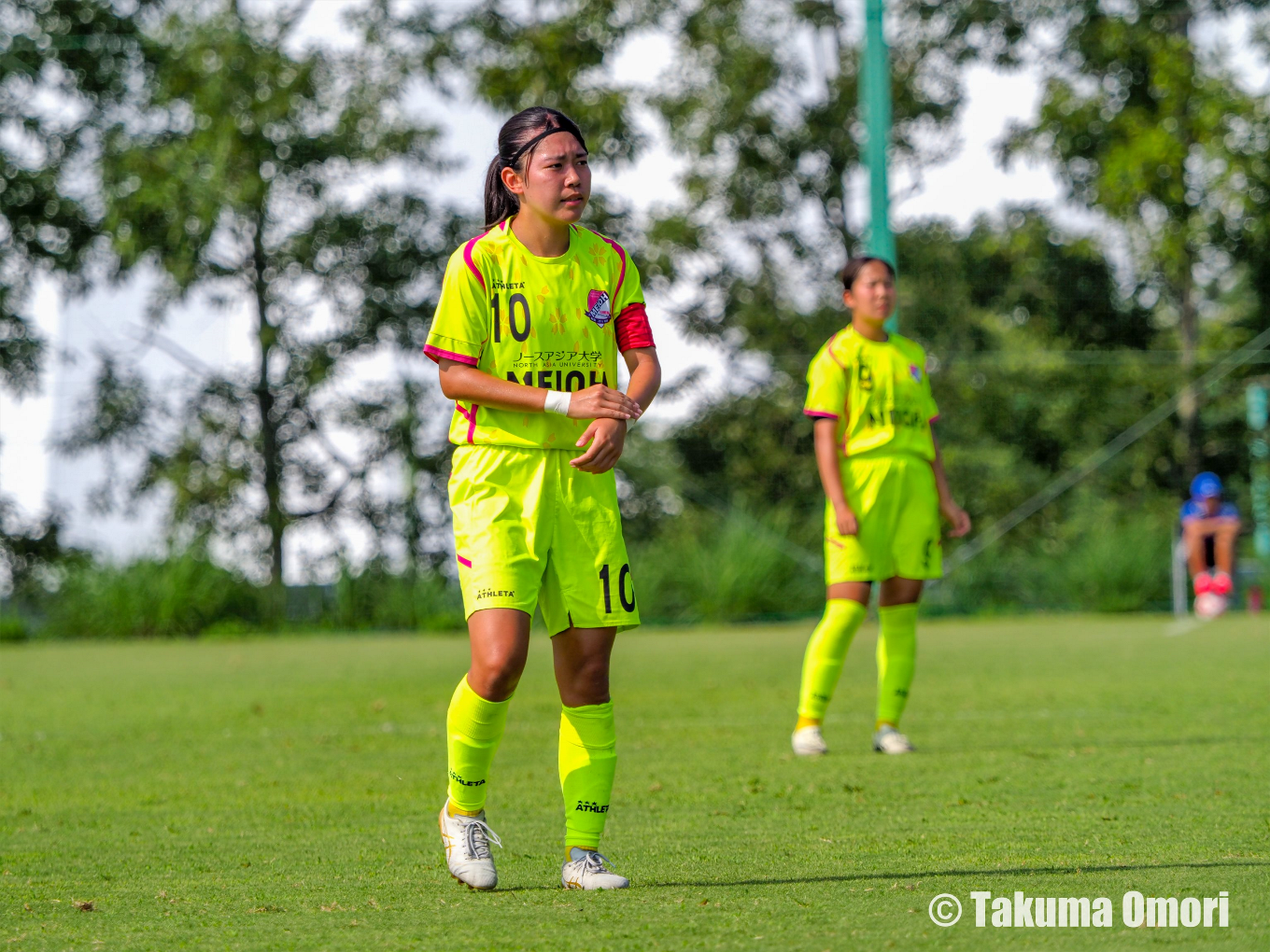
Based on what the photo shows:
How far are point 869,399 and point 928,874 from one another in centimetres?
307

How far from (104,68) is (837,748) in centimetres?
1720

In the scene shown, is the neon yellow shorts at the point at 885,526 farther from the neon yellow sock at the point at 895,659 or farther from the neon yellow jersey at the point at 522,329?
the neon yellow jersey at the point at 522,329

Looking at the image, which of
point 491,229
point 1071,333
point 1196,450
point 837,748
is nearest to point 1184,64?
point 1071,333

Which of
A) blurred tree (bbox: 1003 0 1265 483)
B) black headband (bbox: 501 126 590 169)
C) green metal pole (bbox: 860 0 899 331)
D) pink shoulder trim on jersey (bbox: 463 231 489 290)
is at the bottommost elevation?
pink shoulder trim on jersey (bbox: 463 231 489 290)

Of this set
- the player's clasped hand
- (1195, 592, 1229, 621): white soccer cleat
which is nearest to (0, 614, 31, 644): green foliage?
(1195, 592, 1229, 621): white soccer cleat

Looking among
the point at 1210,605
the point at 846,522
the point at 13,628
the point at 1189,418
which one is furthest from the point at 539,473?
the point at 1189,418

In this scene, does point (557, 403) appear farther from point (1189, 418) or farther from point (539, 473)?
point (1189, 418)

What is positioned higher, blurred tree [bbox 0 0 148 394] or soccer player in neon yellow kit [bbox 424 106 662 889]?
blurred tree [bbox 0 0 148 394]

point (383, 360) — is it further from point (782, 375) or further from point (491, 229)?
point (491, 229)

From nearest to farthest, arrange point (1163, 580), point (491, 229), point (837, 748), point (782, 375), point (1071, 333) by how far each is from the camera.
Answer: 1. point (491, 229)
2. point (837, 748)
3. point (1163, 580)
4. point (782, 375)
5. point (1071, 333)

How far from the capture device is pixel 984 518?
17938 millimetres

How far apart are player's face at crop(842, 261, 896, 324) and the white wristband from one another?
308cm

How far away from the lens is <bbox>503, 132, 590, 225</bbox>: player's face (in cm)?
363

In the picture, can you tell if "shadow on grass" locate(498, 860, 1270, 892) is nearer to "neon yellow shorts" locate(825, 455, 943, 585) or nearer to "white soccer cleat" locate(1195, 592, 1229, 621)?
"neon yellow shorts" locate(825, 455, 943, 585)
